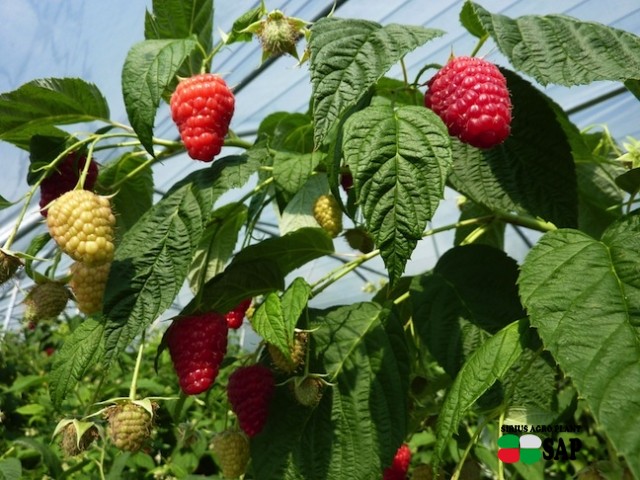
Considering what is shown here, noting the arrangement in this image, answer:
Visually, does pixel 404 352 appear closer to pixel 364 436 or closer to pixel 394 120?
pixel 364 436

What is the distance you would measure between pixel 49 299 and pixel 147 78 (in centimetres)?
35

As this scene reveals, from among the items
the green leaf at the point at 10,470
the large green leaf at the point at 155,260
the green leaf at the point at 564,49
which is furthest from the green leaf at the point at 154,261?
the green leaf at the point at 10,470

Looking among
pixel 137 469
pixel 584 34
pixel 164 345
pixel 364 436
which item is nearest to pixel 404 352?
pixel 364 436

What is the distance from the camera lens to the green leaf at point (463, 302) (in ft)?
2.62

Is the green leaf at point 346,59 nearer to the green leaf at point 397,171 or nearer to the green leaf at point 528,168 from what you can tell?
the green leaf at point 397,171

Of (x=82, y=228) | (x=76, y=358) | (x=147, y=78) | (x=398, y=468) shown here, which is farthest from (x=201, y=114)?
(x=398, y=468)

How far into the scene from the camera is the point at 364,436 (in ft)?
2.60

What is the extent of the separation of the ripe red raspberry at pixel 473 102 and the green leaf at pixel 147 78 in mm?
275

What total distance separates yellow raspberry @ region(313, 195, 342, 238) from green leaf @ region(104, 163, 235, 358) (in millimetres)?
228

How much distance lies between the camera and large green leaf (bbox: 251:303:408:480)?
79cm

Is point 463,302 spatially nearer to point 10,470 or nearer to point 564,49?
point 564,49

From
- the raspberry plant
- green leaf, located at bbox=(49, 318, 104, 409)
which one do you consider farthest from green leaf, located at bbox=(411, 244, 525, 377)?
green leaf, located at bbox=(49, 318, 104, 409)

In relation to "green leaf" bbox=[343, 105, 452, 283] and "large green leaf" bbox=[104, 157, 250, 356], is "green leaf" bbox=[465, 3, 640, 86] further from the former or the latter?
"large green leaf" bbox=[104, 157, 250, 356]

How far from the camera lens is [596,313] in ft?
1.76
